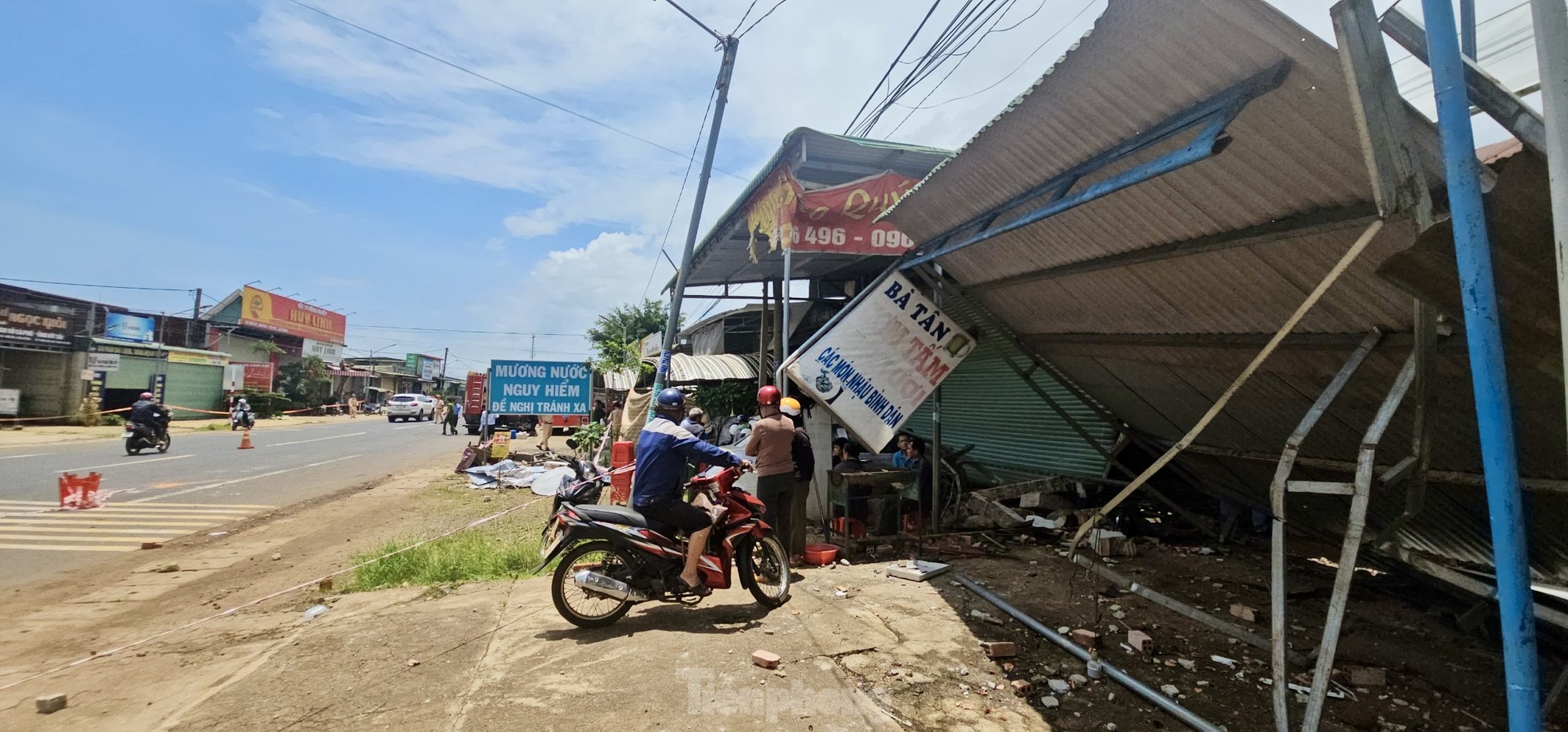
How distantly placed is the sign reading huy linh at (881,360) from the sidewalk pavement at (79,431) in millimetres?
23270

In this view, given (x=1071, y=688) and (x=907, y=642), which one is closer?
(x=1071, y=688)

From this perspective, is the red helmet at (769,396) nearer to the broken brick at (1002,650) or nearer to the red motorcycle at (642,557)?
the red motorcycle at (642,557)

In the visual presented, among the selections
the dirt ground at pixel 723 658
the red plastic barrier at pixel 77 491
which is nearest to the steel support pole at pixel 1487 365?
the dirt ground at pixel 723 658

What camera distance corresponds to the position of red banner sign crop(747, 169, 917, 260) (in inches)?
301

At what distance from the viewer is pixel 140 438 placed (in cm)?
1645

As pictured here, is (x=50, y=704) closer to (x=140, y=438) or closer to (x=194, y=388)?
(x=140, y=438)

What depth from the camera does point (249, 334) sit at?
Result: 41.0 metres

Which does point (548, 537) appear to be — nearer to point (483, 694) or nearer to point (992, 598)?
point (483, 694)

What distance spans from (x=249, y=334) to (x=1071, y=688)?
50.0m

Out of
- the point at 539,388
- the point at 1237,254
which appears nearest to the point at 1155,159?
the point at 1237,254

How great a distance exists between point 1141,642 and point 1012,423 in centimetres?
449

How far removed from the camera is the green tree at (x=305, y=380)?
134ft

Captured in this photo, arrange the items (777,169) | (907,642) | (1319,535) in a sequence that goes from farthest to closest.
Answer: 1. (777,169)
2. (1319,535)
3. (907,642)

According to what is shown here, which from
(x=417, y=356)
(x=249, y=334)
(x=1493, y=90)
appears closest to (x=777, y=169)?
(x=1493, y=90)
